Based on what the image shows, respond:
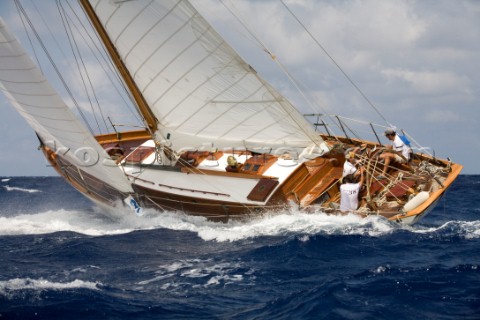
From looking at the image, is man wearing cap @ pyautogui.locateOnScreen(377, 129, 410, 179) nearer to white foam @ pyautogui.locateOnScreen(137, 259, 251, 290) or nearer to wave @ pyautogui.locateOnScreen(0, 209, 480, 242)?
wave @ pyautogui.locateOnScreen(0, 209, 480, 242)

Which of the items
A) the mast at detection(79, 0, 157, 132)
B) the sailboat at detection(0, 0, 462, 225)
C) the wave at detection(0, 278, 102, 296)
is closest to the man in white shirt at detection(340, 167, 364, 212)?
the sailboat at detection(0, 0, 462, 225)

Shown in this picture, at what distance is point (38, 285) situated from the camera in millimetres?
12031

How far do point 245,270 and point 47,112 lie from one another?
7.10 meters

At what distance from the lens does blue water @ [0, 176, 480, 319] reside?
10445 millimetres

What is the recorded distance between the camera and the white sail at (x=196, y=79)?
16.5 meters

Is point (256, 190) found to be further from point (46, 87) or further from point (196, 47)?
point (46, 87)

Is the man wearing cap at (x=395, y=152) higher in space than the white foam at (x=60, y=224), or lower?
higher

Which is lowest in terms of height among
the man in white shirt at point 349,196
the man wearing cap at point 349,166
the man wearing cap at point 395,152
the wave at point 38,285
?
the wave at point 38,285

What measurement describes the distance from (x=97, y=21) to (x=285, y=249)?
307 inches

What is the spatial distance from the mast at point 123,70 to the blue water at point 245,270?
8.81ft

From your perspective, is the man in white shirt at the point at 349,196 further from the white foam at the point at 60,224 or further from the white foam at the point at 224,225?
the white foam at the point at 60,224

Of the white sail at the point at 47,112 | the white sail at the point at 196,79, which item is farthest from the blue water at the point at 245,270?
the white sail at the point at 196,79

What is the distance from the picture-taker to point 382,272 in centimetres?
1210

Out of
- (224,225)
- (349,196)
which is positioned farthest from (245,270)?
(224,225)
